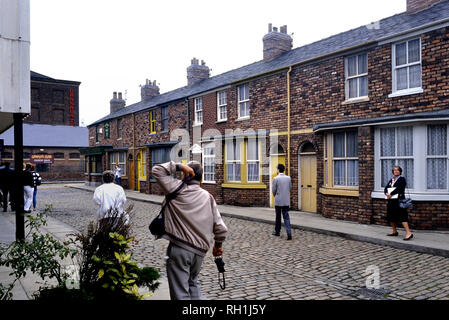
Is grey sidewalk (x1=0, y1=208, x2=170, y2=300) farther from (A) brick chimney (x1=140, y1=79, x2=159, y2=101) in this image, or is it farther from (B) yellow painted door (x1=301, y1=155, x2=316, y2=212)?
(A) brick chimney (x1=140, y1=79, x2=159, y2=101)

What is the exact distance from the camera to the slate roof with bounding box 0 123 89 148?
1671 inches

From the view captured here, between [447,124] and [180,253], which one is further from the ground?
[447,124]

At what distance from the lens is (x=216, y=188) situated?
712 inches

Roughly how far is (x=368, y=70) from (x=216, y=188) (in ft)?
30.1

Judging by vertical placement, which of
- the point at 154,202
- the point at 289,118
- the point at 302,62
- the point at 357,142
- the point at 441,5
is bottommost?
the point at 154,202

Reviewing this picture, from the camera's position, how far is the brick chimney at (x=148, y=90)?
3136 cm

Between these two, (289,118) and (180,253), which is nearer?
(180,253)

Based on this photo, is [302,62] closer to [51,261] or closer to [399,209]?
[399,209]

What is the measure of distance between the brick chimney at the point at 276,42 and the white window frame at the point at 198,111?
4.33 metres

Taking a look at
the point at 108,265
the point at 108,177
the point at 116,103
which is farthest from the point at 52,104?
the point at 108,265

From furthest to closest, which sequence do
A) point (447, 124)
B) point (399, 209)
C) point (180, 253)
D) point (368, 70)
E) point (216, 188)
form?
point (216, 188)
point (368, 70)
point (447, 124)
point (399, 209)
point (180, 253)

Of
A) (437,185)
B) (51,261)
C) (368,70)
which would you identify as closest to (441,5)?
(368,70)

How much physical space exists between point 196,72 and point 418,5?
1510 cm

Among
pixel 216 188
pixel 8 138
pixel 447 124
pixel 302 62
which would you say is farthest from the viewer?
pixel 8 138
